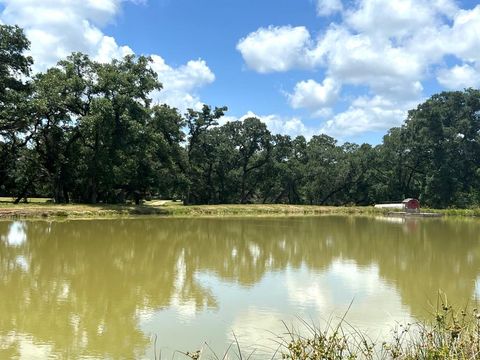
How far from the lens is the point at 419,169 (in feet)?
222

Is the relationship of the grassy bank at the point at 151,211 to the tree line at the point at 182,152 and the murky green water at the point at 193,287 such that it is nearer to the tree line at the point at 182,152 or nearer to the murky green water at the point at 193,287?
the tree line at the point at 182,152

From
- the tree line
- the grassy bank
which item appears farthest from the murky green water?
the tree line

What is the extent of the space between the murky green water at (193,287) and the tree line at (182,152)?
18.4 meters

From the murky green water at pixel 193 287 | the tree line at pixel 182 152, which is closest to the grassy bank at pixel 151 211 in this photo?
the tree line at pixel 182 152

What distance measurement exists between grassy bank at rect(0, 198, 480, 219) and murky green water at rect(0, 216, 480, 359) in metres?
9.71

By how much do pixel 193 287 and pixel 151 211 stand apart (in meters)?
28.0

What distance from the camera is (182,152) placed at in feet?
171

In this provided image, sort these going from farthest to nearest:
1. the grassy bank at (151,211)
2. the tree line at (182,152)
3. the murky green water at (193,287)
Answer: the tree line at (182,152)
the grassy bank at (151,211)
the murky green water at (193,287)

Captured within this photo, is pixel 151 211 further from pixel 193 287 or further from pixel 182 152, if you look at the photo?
pixel 193 287

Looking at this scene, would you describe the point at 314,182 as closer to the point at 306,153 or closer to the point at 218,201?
the point at 306,153

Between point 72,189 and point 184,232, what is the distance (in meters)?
23.7

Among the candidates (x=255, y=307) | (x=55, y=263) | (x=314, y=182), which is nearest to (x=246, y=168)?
(x=314, y=182)

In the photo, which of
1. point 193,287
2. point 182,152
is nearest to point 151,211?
point 182,152

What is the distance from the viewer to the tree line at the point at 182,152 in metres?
38.7
